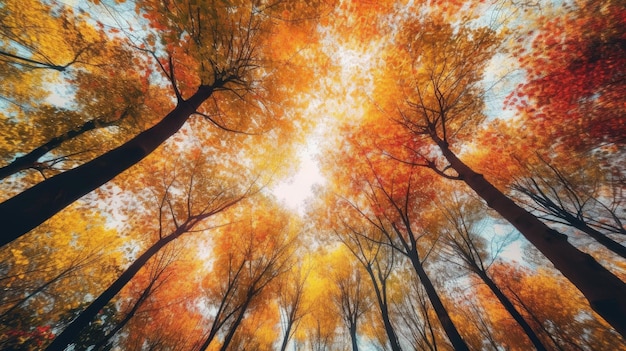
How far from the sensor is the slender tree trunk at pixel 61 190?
1846 mm

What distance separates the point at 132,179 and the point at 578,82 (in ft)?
54.9

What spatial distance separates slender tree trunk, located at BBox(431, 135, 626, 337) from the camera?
2.01 m

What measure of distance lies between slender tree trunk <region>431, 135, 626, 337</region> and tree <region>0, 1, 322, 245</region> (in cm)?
575

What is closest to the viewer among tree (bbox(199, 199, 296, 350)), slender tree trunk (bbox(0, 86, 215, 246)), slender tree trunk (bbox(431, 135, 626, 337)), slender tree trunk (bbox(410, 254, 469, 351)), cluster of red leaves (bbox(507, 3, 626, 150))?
slender tree trunk (bbox(0, 86, 215, 246))

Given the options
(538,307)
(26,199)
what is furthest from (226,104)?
(538,307)

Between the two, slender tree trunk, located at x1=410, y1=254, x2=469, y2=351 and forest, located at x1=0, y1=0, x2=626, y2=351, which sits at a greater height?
forest, located at x1=0, y1=0, x2=626, y2=351

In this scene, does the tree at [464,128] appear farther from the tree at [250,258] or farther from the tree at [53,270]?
the tree at [53,270]

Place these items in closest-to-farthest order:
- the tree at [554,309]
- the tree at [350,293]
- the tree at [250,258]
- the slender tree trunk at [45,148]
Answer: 1. the slender tree trunk at [45,148]
2. the tree at [250,258]
3. the tree at [350,293]
4. the tree at [554,309]

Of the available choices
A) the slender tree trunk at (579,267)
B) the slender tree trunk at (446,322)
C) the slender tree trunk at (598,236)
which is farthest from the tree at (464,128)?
the slender tree trunk at (598,236)

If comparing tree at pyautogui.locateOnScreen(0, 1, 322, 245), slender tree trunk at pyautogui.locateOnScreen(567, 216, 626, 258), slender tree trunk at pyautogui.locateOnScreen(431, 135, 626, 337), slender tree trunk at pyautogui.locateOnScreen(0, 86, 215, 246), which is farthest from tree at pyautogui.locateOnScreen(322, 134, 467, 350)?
slender tree trunk at pyautogui.locateOnScreen(0, 86, 215, 246)

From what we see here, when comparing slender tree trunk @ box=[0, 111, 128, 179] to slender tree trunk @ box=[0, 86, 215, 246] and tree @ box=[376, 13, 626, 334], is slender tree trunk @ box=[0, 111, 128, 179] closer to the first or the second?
slender tree trunk @ box=[0, 86, 215, 246]

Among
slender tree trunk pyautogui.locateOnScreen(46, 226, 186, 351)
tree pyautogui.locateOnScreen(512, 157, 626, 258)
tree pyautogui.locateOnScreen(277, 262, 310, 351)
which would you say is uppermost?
tree pyautogui.locateOnScreen(512, 157, 626, 258)

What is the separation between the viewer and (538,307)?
12.1m

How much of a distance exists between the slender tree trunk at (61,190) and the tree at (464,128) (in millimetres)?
5724
